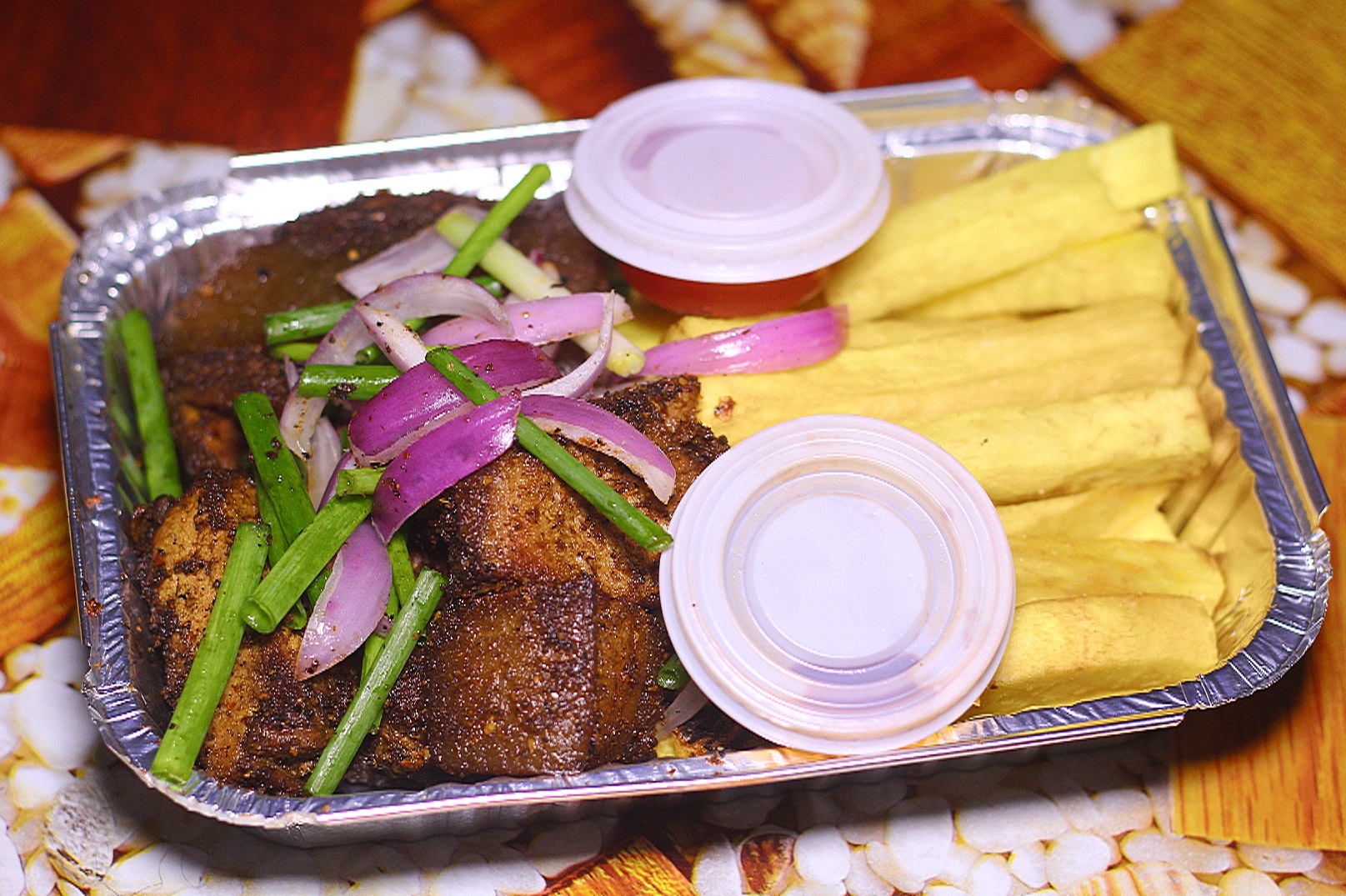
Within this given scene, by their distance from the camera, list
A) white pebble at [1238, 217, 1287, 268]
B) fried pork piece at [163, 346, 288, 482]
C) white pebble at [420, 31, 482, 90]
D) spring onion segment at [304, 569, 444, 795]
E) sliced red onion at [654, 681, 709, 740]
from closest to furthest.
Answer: spring onion segment at [304, 569, 444, 795] → sliced red onion at [654, 681, 709, 740] → fried pork piece at [163, 346, 288, 482] → white pebble at [1238, 217, 1287, 268] → white pebble at [420, 31, 482, 90]

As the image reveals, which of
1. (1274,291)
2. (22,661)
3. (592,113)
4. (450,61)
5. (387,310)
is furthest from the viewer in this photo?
(450,61)

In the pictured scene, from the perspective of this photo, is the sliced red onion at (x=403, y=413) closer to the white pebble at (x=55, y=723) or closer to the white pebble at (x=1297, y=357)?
the white pebble at (x=55, y=723)

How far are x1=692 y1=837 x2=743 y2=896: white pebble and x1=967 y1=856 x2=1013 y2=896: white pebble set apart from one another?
22.4 inches

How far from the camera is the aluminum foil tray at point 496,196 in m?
2.44

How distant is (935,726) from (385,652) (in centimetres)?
122

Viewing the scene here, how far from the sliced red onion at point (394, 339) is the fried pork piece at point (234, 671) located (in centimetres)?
51

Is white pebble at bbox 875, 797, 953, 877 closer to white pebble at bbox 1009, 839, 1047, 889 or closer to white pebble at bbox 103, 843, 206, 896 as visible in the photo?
white pebble at bbox 1009, 839, 1047, 889

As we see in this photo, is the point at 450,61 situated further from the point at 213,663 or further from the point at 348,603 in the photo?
the point at 213,663

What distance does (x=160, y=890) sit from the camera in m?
2.70

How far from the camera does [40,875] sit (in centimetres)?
273

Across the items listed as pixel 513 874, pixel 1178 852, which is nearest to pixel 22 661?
pixel 513 874

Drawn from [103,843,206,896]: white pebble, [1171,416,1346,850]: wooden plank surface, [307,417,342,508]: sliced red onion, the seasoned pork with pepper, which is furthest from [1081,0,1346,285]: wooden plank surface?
[103,843,206,896]: white pebble

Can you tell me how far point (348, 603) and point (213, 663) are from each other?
31cm

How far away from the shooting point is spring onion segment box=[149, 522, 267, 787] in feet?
7.83
